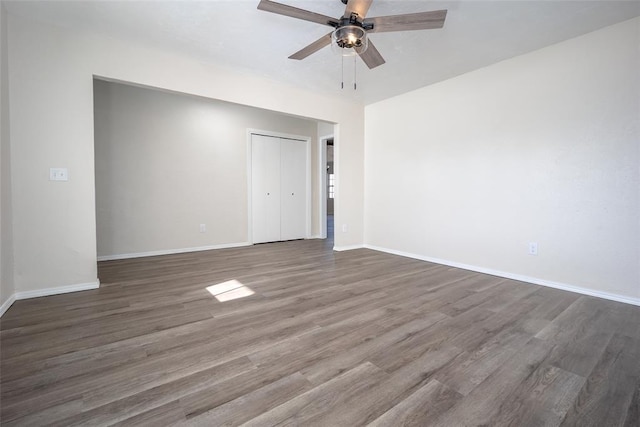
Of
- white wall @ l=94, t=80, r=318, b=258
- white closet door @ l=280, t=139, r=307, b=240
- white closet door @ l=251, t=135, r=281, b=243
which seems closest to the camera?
white wall @ l=94, t=80, r=318, b=258

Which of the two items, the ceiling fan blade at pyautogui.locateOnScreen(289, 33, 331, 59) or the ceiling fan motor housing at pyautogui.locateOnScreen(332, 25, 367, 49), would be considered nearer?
the ceiling fan motor housing at pyautogui.locateOnScreen(332, 25, 367, 49)

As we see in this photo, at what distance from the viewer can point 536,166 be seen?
2943 mm

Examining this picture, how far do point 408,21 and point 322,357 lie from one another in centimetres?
229

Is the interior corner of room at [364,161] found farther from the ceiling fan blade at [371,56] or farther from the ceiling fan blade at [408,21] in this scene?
the ceiling fan blade at [408,21]

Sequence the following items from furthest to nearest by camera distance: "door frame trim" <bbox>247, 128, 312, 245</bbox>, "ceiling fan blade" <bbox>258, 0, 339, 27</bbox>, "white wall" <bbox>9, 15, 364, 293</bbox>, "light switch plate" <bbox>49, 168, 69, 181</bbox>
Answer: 1. "door frame trim" <bbox>247, 128, 312, 245</bbox>
2. "light switch plate" <bbox>49, 168, 69, 181</bbox>
3. "white wall" <bbox>9, 15, 364, 293</bbox>
4. "ceiling fan blade" <bbox>258, 0, 339, 27</bbox>

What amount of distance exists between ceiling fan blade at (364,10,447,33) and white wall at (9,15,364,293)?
2.24 metres

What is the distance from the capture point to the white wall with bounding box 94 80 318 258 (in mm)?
3959

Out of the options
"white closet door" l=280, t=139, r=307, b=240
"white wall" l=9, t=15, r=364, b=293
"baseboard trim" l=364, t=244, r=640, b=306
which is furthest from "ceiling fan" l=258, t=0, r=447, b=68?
"white closet door" l=280, t=139, r=307, b=240

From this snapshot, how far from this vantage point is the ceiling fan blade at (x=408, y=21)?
1931 millimetres

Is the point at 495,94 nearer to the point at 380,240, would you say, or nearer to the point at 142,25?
the point at 380,240

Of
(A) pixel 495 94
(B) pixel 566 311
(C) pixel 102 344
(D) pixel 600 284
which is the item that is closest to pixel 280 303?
(C) pixel 102 344

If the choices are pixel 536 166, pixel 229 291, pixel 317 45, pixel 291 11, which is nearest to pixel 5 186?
pixel 229 291

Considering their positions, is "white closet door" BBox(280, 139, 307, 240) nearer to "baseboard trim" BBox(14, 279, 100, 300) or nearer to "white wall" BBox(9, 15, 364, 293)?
"white wall" BBox(9, 15, 364, 293)

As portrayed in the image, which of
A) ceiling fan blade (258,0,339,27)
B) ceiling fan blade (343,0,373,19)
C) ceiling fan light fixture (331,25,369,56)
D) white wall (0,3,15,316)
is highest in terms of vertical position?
ceiling fan blade (343,0,373,19)
